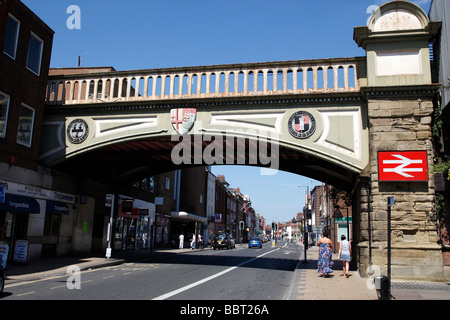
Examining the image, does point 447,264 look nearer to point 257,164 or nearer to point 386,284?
point 386,284

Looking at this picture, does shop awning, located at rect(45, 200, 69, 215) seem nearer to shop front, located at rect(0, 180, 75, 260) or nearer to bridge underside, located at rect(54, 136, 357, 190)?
shop front, located at rect(0, 180, 75, 260)

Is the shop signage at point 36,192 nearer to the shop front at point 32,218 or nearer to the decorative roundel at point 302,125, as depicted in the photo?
the shop front at point 32,218

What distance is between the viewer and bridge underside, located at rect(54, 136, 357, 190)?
1966 centimetres

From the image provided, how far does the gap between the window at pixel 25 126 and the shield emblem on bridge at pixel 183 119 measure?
6696 mm

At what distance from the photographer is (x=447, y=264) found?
13312 millimetres

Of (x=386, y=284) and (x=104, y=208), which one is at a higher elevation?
(x=104, y=208)

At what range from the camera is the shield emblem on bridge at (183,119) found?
17.0m

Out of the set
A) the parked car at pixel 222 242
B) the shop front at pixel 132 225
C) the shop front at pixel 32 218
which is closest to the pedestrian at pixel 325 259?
the shop front at pixel 32 218

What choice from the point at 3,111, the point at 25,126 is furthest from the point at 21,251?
the point at 3,111

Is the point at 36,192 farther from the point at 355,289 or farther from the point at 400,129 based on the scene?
the point at 400,129

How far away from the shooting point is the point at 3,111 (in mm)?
16453

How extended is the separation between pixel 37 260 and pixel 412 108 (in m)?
17.3

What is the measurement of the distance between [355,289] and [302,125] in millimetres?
6919
